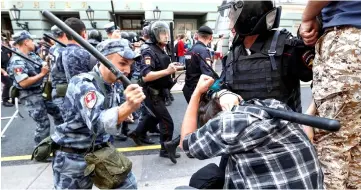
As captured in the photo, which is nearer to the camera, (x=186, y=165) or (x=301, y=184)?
(x=301, y=184)

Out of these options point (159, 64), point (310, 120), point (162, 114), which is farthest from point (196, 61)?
point (310, 120)

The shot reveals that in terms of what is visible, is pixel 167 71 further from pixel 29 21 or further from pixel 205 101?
pixel 29 21

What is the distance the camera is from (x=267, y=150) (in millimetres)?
1028

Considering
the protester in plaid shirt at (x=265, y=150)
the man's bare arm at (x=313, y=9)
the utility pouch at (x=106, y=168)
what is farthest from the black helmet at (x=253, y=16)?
the utility pouch at (x=106, y=168)

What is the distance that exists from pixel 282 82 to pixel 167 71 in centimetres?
199

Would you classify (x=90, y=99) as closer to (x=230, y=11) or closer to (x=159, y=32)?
(x=230, y=11)

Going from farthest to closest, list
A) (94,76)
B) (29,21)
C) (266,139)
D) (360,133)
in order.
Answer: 1. (29,21)
2. (94,76)
3. (360,133)
4. (266,139)

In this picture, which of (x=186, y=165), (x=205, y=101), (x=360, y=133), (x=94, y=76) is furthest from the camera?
(x=186, y=165)

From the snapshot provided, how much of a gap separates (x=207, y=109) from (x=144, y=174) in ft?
6.55

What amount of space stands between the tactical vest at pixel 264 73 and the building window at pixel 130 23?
1454 centimetres

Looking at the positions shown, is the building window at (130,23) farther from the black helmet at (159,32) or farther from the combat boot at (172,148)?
the combat boot at (172,148)

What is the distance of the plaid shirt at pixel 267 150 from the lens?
101cm

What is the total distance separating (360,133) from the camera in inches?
52.7

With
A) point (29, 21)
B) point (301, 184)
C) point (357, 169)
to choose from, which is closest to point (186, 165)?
point (357, 169)
